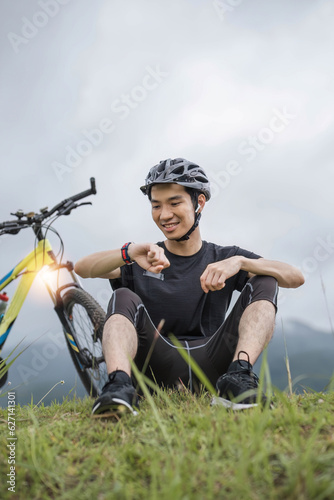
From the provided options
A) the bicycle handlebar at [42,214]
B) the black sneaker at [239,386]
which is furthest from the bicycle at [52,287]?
the black sneaker at [239,386]

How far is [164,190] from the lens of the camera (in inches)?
153

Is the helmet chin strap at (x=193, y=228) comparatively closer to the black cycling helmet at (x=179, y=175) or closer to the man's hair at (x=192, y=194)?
the man's hair at (x=192, y=194)

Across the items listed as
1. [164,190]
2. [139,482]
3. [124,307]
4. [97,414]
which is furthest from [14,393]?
[164,190]

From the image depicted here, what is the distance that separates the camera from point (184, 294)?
3.64 m

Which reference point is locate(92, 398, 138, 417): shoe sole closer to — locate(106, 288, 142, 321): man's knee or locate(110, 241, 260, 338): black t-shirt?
locate(106, 288, 142, 321): man's knee

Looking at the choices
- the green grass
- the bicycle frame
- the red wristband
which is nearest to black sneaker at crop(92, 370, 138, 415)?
the green grass

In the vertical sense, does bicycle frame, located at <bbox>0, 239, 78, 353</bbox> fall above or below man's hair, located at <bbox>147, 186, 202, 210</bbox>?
below

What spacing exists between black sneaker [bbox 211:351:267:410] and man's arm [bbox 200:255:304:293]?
0.59 m

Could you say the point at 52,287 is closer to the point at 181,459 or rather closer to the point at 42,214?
the point at 42,214

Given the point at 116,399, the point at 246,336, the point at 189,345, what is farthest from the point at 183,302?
the point at 116,399

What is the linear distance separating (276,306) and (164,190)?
5.04 feet

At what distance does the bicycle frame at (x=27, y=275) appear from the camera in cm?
463

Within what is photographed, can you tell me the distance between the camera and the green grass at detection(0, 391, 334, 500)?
1.28m

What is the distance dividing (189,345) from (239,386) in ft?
3.18
